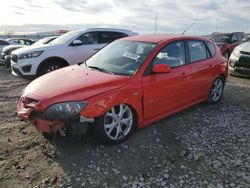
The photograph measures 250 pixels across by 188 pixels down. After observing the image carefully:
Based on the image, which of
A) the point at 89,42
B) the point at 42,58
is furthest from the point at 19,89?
the point at 89,42

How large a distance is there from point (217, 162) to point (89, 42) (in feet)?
21.9

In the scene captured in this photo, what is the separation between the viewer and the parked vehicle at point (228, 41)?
604 inches

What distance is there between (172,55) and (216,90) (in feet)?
6.11

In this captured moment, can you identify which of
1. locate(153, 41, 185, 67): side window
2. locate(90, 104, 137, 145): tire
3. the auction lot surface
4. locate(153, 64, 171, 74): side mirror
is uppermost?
locate(153, 41, 185, 67): side window

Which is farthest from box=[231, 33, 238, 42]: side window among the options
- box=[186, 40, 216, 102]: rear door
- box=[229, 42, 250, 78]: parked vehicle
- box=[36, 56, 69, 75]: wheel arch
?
box=[186, 40, 216, 102]: rear door

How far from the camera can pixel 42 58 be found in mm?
9102

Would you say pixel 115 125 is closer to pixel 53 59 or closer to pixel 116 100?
pixel 116 100

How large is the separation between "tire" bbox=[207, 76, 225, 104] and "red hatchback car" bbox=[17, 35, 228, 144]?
27 cm

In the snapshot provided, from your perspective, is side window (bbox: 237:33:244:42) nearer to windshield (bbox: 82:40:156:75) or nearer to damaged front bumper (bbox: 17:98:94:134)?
windshield (bbox: 82:40:156:75)

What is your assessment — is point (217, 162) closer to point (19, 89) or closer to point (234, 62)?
point (19, 89)

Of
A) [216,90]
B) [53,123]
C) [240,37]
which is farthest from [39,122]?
[240,37]

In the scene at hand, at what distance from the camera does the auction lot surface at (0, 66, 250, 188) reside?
3707mm

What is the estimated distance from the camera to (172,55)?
18.0ft

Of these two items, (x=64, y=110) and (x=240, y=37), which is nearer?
(x=64, y=110)
